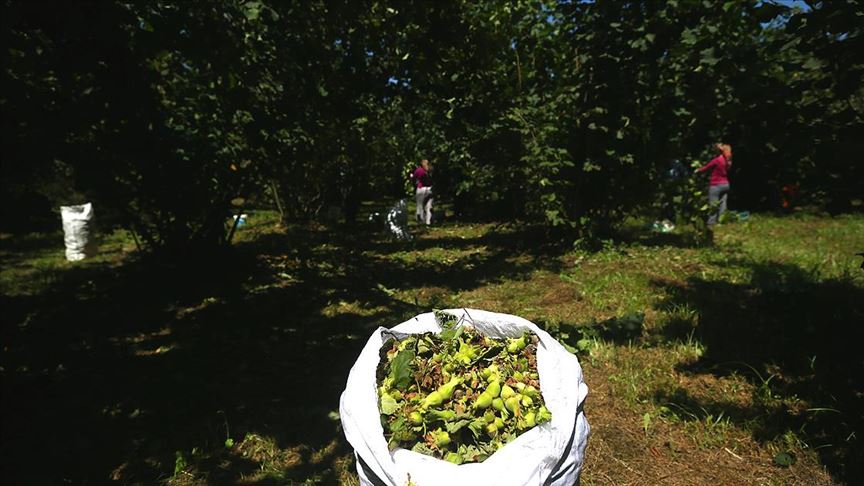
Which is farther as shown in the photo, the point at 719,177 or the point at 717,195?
the point at 717,195

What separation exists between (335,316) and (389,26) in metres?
3.40

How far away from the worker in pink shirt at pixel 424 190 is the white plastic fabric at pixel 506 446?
9263 millimetres

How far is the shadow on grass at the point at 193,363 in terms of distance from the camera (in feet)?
7.81

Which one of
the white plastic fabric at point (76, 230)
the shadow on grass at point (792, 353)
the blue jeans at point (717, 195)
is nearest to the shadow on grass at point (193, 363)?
the white plastic fabric at point (76, 230)

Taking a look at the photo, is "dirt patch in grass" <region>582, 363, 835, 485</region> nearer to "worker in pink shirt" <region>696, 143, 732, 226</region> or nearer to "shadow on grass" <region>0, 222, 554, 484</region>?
"shadow on grass" <region>0, 222, 554, 484</region>

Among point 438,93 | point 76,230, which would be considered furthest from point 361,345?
point 76,230

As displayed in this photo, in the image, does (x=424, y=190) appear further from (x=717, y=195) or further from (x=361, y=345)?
(x=361, y=345)

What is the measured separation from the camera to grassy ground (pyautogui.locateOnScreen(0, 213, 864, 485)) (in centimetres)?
228

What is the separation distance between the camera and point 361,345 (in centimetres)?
363

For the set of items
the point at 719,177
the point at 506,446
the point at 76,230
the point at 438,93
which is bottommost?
the point at 76,230

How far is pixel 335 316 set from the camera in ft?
14.4

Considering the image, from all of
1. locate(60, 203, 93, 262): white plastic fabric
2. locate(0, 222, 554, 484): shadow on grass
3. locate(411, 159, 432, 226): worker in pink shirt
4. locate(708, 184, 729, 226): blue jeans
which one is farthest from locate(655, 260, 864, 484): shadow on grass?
locate(60, 203, 93, 262): white plastic fabric

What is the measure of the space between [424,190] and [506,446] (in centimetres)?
977

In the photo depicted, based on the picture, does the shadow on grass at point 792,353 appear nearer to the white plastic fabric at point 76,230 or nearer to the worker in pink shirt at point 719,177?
the worker in pink shirt at point 719,177
